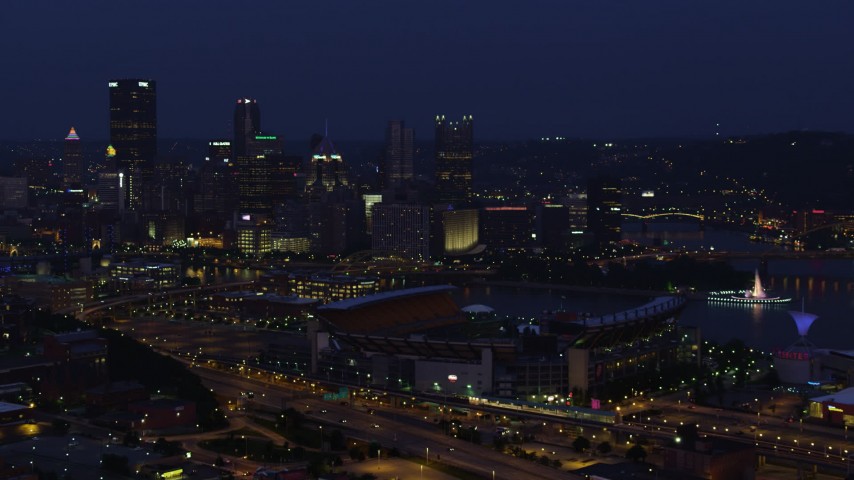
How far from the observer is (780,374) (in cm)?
1492

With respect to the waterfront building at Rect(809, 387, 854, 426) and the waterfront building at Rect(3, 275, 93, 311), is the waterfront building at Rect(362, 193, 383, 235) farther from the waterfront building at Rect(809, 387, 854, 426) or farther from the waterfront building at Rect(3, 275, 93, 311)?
the waterfront building at Rect(809, 387, 854, 426)

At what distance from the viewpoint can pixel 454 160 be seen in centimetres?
4406

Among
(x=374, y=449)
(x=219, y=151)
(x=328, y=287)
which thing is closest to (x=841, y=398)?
(x=374, y=449)

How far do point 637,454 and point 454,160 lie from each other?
33.4m

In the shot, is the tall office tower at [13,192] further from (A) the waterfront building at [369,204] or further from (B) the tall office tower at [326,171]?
(A) the waterfront building at [369,204]

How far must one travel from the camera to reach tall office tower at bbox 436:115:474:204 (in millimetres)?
42684

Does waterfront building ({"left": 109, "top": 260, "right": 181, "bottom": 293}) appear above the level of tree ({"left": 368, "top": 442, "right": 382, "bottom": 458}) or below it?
above

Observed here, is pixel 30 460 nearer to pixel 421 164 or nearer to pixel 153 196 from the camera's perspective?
pixel 153 196

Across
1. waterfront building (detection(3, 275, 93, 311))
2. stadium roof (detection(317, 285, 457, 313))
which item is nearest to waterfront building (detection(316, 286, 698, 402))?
stadium roof (detection(317, 285, 457, 313))

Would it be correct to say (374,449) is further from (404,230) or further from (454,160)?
(454,160)

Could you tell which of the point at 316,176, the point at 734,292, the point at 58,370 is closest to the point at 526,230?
the point at 316,176

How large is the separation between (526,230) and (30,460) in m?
29.9

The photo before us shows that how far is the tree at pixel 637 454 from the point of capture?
432 inches

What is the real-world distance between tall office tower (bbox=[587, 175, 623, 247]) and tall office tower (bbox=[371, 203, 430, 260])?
225 inches
